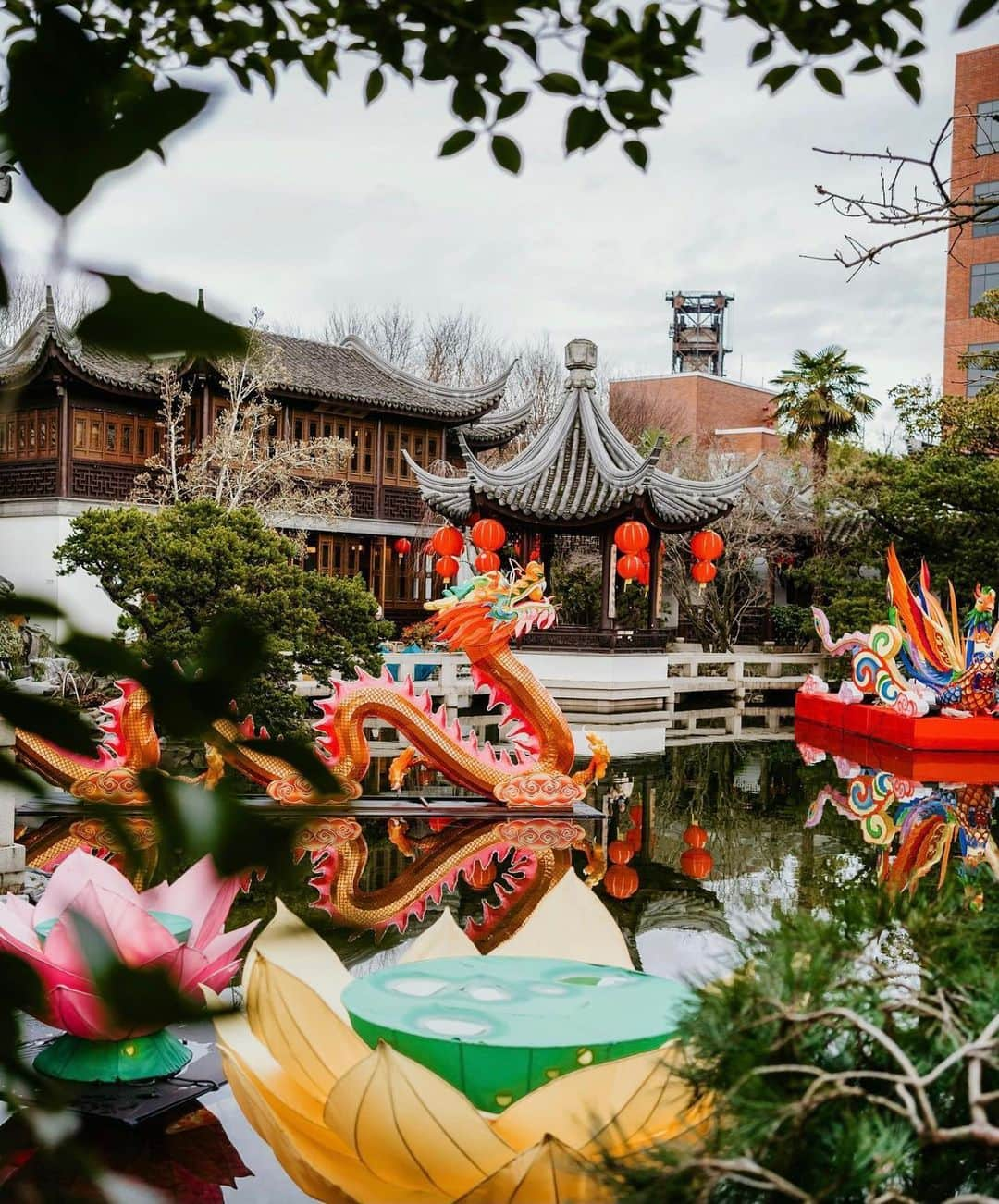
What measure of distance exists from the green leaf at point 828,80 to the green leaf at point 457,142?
434 millimetres

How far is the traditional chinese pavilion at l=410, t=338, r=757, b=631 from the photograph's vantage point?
14641 millimetres

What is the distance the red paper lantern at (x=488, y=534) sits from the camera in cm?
1485

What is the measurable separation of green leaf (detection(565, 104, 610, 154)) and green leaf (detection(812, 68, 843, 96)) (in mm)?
322

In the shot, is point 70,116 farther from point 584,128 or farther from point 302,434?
point 302,434

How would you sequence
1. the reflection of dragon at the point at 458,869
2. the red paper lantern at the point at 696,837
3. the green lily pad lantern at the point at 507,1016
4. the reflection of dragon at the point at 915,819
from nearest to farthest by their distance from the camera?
the green lily pad lantern at the point at 507,1016
the reflection of dragon at the point at 458,869
the reflection of dragon at the point at 915,819
the red paper lantern at the point at 696,837

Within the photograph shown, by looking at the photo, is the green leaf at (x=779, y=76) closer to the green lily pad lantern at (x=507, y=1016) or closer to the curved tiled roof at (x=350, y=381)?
the green lily pad lantern at (x=507, y=1016)

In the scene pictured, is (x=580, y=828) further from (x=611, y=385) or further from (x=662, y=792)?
(x=611, y=385)

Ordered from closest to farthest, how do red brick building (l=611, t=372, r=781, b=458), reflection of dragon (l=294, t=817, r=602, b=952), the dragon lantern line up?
1. reflection of dragon (l=294, t=817, r=602, b=952)
2. the dragon lantern
3. red brick building (l=611, t=372, r=781, b=458)

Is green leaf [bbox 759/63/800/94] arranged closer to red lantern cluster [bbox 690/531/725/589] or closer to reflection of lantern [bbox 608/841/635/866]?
reflection of lantern [bbox 608/841/635/866]

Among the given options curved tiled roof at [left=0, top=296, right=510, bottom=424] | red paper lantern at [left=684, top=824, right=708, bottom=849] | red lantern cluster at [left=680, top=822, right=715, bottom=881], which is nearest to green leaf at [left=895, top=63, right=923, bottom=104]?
red lantern cluster at [left=680, top=822, right=715, bottom=881]

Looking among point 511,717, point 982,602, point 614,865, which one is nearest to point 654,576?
point 982,602

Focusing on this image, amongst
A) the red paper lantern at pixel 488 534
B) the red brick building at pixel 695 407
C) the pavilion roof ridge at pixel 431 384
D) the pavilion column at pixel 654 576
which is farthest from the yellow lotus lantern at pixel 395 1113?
the red brick building at pixel 695 407

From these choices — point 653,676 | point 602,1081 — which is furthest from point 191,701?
point 653,676

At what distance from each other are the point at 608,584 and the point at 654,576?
2.30 feet
